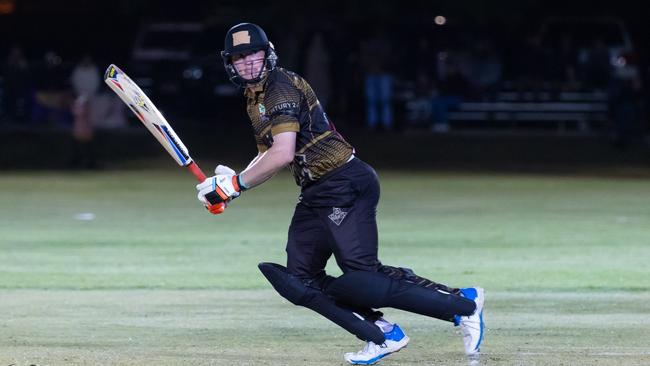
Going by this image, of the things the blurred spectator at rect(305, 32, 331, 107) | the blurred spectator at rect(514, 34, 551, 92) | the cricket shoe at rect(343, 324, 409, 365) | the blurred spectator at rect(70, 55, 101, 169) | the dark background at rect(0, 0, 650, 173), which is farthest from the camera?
the blurred spectator at rect(514, 34, 551, 92)

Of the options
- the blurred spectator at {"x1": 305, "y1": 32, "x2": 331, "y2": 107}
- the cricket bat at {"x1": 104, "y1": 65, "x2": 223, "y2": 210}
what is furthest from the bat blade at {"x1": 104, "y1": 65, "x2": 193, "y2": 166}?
the blurred spectator at {"x1": 305, "y1": 32, "x2": 331, "y2": 107}

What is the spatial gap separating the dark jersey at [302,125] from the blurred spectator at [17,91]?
75.9ft

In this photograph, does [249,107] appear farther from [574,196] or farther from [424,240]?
[574,196]

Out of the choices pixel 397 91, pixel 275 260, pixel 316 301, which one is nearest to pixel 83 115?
pixel 397 91

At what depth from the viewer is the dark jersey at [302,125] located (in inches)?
309

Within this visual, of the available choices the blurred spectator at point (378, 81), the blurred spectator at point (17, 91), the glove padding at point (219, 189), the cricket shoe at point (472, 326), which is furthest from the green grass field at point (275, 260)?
the blurred spectator at point (17, 91)

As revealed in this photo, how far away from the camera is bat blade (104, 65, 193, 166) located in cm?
827

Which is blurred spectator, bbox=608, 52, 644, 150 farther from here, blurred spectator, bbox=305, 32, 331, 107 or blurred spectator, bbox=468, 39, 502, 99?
blurred spectator, bbox=305, 32, 331, 107

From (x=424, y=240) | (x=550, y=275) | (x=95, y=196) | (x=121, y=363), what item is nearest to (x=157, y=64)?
(x=95, y=196)

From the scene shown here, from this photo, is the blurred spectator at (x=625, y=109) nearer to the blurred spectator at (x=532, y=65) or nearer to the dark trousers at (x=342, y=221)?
the blurred spectator at (x=532, y=65)

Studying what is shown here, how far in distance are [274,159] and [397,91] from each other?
2254 cm

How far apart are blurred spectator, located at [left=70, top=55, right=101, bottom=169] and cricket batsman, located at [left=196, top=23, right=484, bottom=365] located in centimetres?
1631

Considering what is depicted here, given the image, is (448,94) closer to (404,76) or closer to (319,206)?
(404,76)

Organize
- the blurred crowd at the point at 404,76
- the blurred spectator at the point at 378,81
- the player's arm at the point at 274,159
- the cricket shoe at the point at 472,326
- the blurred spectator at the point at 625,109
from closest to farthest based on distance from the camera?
the player's arm at the point at 274,159
the cricket shoe at the point at 472,326
the blurred spectator at the point at 625,109
the blurred spectator at the point at 378,81
the blurred crowd at the point at 404,76
